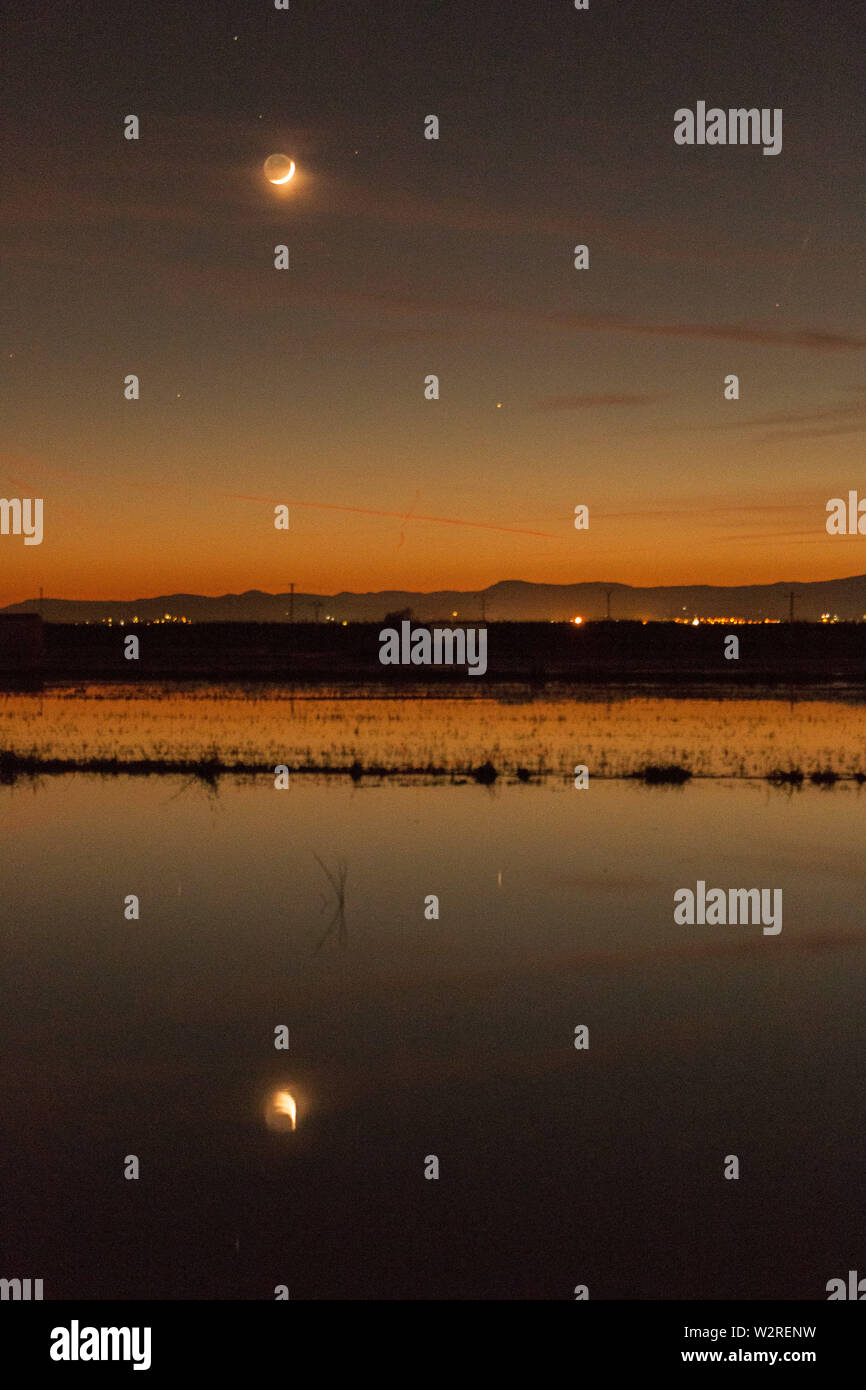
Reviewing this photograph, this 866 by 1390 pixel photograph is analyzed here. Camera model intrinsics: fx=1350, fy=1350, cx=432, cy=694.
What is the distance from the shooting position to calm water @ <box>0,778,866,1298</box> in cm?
675

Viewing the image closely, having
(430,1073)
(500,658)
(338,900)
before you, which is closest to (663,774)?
(338,900)

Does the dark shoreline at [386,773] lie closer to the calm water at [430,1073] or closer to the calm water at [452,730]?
the calm water at [452,730]

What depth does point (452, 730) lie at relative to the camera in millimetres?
33906

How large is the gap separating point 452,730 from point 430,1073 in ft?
81.6

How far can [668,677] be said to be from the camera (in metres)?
60.3

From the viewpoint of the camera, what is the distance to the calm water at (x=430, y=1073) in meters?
6.75

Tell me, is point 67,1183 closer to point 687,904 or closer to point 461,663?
point 687,904

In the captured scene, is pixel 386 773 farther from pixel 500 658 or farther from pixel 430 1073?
pixel 500 658

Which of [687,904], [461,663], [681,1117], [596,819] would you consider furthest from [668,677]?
[681,1117]

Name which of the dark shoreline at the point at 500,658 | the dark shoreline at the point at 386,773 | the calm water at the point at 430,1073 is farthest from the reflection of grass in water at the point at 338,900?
the dark shoreline at the point at 500,658

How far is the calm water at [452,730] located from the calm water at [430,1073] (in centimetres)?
1015

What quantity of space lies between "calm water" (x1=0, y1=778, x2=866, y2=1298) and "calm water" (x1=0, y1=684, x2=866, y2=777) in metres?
10.1
